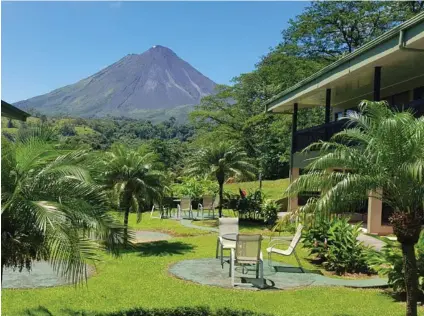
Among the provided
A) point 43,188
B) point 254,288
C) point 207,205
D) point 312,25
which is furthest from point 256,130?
point 43,188

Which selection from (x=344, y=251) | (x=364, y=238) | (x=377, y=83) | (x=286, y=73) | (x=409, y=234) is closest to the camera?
(x=409, y=234)

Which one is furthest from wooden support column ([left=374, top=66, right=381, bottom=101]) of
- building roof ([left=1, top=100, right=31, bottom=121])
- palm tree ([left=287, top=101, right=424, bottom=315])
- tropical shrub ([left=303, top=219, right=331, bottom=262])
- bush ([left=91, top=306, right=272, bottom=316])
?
building roof ([left=1, top=100, right=31, bottom=121])

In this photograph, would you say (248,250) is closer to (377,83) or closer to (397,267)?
(397,267)

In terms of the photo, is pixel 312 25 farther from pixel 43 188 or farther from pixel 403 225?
pixel 43 188

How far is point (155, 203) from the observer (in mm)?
14016

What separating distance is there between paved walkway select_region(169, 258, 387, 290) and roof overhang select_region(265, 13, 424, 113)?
585 centimetres

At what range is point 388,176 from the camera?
22.0ft

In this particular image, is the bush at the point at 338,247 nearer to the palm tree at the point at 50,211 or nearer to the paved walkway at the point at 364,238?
the paved walkway at the point at 364,238

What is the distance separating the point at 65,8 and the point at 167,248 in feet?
26.3

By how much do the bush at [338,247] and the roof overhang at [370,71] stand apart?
4.79 metres

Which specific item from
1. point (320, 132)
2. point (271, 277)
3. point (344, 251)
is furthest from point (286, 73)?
point (271, 277)

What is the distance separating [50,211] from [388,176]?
482 cm

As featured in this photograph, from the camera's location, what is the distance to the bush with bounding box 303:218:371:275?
33.3 ft

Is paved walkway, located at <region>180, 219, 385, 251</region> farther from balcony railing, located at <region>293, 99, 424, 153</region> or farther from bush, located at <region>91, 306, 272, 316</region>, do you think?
bush, located at <region>91, 306, 272, 316</region>
